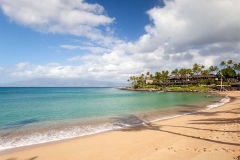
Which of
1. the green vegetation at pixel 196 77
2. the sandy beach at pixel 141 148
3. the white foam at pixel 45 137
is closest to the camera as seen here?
the sandy beach at pixel 141 148

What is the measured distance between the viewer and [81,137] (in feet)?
43.7

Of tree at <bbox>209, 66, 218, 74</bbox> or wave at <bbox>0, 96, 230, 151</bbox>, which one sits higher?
tree at <bbox>209, 66, 218, 74</bbox>

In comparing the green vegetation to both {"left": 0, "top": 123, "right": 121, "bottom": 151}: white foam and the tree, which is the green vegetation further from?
{"left": 0, "top": 123, "right": 121, "bottom": 151}: white foam

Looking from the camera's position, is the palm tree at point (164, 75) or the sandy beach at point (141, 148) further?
the palm tree at point (164, 75)

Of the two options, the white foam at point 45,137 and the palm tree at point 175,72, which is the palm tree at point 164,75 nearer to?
the palm tree at point 175,72

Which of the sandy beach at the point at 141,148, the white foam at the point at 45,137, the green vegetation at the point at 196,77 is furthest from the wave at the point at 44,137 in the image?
the green vegetation at the point at 196,77

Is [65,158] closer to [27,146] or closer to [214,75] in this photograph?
[27,146]

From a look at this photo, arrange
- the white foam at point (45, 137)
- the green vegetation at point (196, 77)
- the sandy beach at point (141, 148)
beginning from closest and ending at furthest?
the sandy beach at point (141, 148)
the white foam at point (45, 137)
the green vegetation at point (196, 77)

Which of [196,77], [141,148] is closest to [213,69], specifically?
[196,77]

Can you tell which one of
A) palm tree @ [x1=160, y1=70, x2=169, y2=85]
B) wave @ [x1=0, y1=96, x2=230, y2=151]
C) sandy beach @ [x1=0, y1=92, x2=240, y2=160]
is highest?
palm tree @ [x1=160, y1=70, x2=169, y2=85]

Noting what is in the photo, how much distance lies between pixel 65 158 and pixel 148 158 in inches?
161

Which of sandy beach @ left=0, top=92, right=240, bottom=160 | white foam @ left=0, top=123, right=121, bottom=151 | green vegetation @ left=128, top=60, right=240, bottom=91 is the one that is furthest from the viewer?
green vegetation @ left=128, top=60, right=240, bottom=91

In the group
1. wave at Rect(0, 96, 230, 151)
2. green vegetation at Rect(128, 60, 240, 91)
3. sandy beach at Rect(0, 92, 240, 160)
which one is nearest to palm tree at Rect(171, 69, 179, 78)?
green vegetation at Rect(128, 60, 240, 91)

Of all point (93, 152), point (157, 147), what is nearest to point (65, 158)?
point (93, 152)
